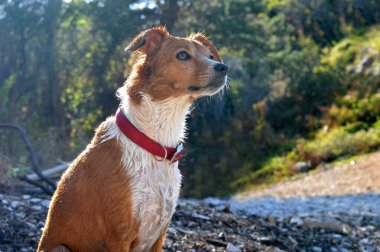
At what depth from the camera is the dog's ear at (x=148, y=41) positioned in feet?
13.4

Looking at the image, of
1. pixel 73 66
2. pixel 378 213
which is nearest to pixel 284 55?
pixel 73 66

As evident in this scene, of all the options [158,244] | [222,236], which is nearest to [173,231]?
[222,236]

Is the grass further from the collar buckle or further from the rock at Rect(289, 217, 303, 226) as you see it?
the collar buckle

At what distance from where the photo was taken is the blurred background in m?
15.6

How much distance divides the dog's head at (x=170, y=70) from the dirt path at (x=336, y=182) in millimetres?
8598

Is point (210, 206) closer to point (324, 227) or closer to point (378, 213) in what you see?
point (324, 227)

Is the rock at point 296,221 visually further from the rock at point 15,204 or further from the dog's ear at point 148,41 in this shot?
the dog's ear at point 148,41

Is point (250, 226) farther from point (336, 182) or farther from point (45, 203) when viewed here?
point (336, 182)

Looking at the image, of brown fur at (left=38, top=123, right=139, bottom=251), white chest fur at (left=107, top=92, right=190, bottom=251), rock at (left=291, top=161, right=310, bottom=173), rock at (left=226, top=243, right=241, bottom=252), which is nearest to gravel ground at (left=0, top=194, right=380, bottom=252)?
rock at (left=226, top=243, right=241, bottom=252)

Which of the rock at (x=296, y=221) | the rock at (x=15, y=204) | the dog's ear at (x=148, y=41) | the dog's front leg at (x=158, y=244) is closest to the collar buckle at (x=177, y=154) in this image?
the dog's front leg at (x=158, y=244)

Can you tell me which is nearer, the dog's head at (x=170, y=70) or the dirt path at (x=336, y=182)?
the dog's head at (x=170, y=70)

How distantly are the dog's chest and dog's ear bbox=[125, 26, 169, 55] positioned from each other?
0.84 meters

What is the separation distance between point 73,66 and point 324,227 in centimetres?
1193

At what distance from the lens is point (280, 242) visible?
6.47 meters
